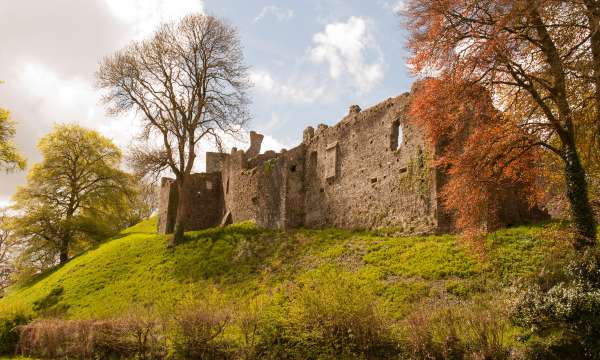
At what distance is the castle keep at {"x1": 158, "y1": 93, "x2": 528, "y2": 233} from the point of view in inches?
787

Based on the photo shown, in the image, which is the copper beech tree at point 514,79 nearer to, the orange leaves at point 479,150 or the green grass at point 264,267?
the orange leaves at point 479,150

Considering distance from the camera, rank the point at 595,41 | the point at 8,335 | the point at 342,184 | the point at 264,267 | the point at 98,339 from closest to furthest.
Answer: the point at 595,41, the point at 98,339, the point at 8,335, the point at 264,267, the point at 342,184

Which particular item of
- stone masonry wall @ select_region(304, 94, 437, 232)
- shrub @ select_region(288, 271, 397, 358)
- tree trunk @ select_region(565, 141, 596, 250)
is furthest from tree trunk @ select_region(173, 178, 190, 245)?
tree trunk @ select_region(565, 141, 596, 250)

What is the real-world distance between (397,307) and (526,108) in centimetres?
643

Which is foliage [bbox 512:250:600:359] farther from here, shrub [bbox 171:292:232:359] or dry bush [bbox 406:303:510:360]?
shrub [bbox 171:292:232:359]

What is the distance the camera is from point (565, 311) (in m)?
9.89

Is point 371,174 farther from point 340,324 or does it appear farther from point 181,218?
point 340,324

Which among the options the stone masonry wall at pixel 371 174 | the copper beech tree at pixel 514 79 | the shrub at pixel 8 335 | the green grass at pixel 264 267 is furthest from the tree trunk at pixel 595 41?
the shrub at pixel 8 335

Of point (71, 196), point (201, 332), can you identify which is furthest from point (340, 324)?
point (71, 196)

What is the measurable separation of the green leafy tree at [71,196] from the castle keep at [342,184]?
18.5ft

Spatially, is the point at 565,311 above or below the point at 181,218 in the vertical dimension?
below

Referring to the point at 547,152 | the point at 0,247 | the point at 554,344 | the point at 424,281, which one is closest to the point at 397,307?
the point at 424,281

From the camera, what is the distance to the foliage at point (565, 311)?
957 centimetres

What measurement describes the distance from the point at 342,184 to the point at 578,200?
14.2m
